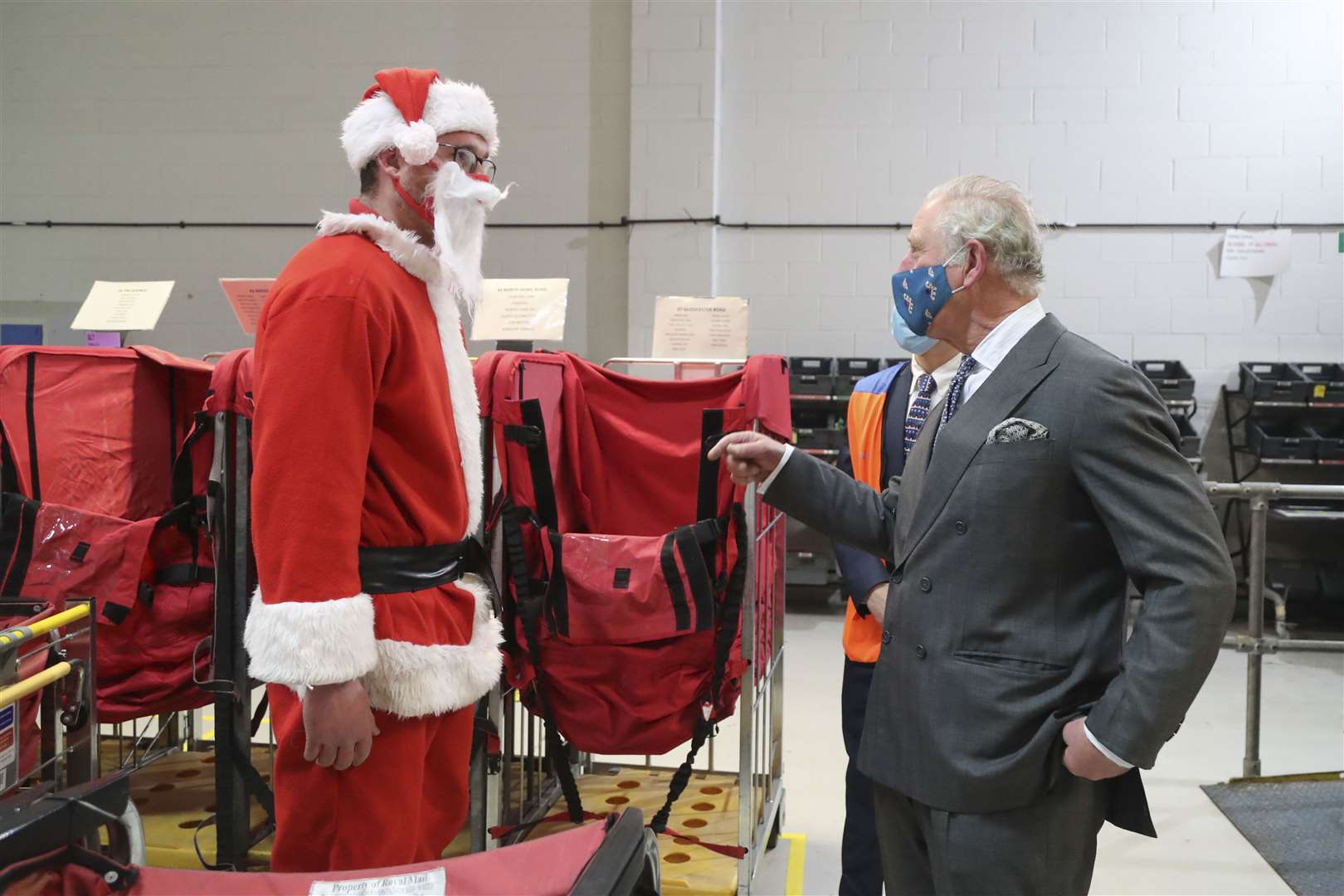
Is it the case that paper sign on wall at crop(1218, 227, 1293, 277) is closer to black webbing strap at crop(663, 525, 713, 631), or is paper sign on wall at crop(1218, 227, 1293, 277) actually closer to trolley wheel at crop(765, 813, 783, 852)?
trolley wheel at crop(765, 813, 783, 852)

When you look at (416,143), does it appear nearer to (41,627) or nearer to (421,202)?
(421,202)

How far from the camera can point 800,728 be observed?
13.9 ft

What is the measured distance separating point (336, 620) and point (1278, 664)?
5394 mm

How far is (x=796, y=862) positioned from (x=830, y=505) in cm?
163

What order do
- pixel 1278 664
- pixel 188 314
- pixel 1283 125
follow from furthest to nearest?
pixel 188 314 → pixel 1283 125 → pixel 1278 664

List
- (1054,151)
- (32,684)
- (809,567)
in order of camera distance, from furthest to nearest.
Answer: (1054,151) < (809,567) < (32,684)

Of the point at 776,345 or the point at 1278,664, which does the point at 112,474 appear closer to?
the point at 776,345

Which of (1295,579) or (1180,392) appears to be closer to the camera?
(1295,579)

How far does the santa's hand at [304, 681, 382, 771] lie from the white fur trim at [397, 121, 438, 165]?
90 centimetres

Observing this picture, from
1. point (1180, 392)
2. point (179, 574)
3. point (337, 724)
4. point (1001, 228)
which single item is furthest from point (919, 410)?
point (1180, 392)

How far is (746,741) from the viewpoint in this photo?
8.30ft

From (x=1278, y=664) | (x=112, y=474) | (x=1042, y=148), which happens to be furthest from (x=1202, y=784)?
(x=1042, y=148)

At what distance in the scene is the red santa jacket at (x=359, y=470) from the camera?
153 cm

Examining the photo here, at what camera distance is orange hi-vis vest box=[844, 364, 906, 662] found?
7.85ft
